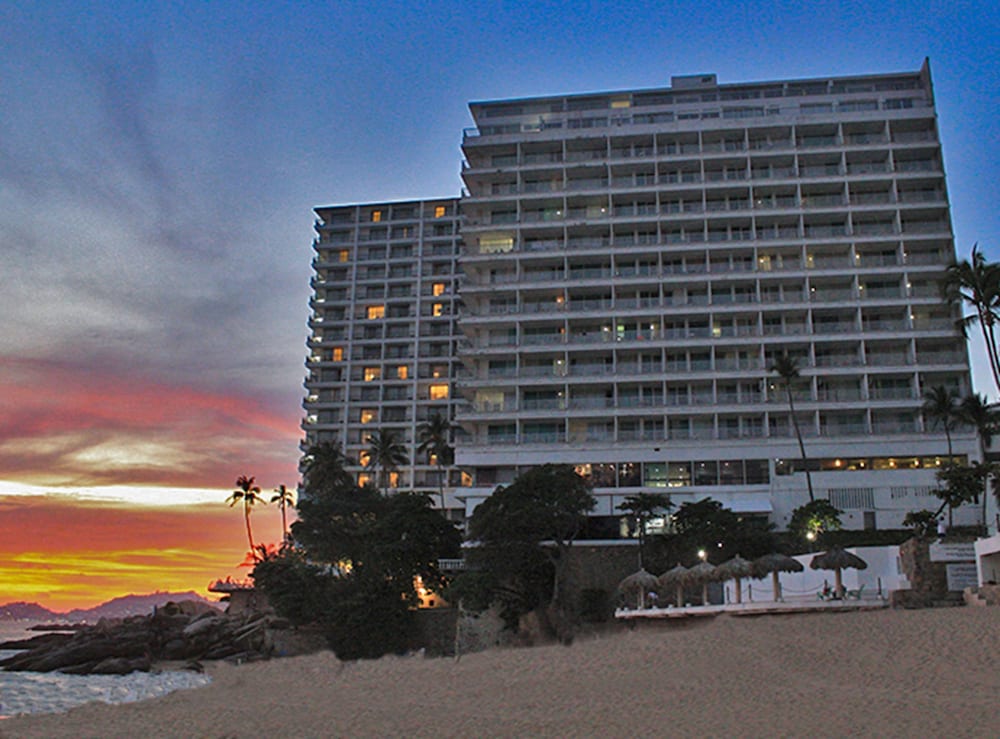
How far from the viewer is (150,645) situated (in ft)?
205

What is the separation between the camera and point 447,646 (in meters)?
52.0

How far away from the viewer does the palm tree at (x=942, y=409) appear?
6319 centimetres

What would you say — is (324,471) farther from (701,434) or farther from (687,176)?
(687,176)

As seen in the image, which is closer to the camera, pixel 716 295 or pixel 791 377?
pixel 791 377

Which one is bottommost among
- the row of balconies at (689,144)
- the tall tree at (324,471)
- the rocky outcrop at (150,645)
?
the rocky outcrop at (150,645)

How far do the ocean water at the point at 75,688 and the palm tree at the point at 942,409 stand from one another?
54102 mm

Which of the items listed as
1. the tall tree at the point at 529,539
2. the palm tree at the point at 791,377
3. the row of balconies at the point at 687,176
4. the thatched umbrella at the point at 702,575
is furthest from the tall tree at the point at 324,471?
the thatched umbrella at the point at 702,575

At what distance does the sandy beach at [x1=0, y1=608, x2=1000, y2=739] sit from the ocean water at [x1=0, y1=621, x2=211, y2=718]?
505 centimetres

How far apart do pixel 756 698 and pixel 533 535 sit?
25.8 metres

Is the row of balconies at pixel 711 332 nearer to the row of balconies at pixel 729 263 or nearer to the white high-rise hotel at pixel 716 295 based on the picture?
the white high-rise hotel at pixel 716 295

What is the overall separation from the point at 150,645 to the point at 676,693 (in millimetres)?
49106

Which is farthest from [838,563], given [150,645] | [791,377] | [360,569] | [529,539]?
[150,645]

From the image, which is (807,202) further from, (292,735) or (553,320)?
(292,735)

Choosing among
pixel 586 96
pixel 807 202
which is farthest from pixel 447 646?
pixel 586 96
